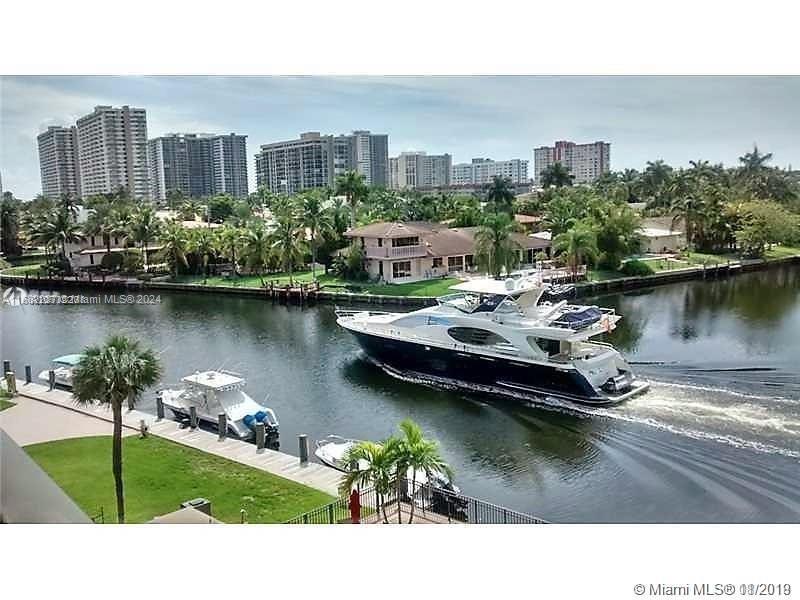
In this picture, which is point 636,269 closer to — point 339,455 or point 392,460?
point 339,455

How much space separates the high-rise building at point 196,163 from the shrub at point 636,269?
638 centimetres

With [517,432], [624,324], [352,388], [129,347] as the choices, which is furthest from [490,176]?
[129,347]

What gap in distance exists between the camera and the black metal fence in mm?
5977

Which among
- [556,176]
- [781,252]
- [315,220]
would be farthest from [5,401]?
[781,252]

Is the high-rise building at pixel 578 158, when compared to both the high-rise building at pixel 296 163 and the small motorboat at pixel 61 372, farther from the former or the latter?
the small motorboat at pixel 61 372

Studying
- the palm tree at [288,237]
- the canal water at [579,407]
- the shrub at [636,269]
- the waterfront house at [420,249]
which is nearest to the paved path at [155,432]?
the canal water at [579,407]

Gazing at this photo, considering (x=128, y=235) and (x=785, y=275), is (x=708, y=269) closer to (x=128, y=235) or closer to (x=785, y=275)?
(x=785, y=275)

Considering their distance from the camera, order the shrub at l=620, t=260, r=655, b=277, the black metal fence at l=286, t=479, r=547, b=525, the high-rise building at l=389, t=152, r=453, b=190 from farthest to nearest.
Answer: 1. the shrub at l=620, t=260, r=655, b=277
2. the high-rise building at l=389, t=152, r=453, b=190
3. the black metal fence at l=286, t=479, r=547, b=525

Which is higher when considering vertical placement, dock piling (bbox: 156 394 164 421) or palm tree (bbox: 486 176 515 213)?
palm tree (bbox: 486 176 515 213)

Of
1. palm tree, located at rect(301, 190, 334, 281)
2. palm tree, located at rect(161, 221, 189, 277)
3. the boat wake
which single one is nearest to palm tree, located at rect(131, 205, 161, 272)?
palm tree, located at rect(161, 221, 189, 277)

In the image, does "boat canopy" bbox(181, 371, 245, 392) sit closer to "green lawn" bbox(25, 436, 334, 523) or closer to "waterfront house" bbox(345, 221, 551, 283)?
"green lawn" bbox(25, 436, 334, 523)

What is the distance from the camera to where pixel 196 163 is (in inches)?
429

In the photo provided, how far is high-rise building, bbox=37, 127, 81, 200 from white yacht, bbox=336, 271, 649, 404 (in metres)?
4.21

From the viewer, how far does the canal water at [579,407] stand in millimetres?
6914
